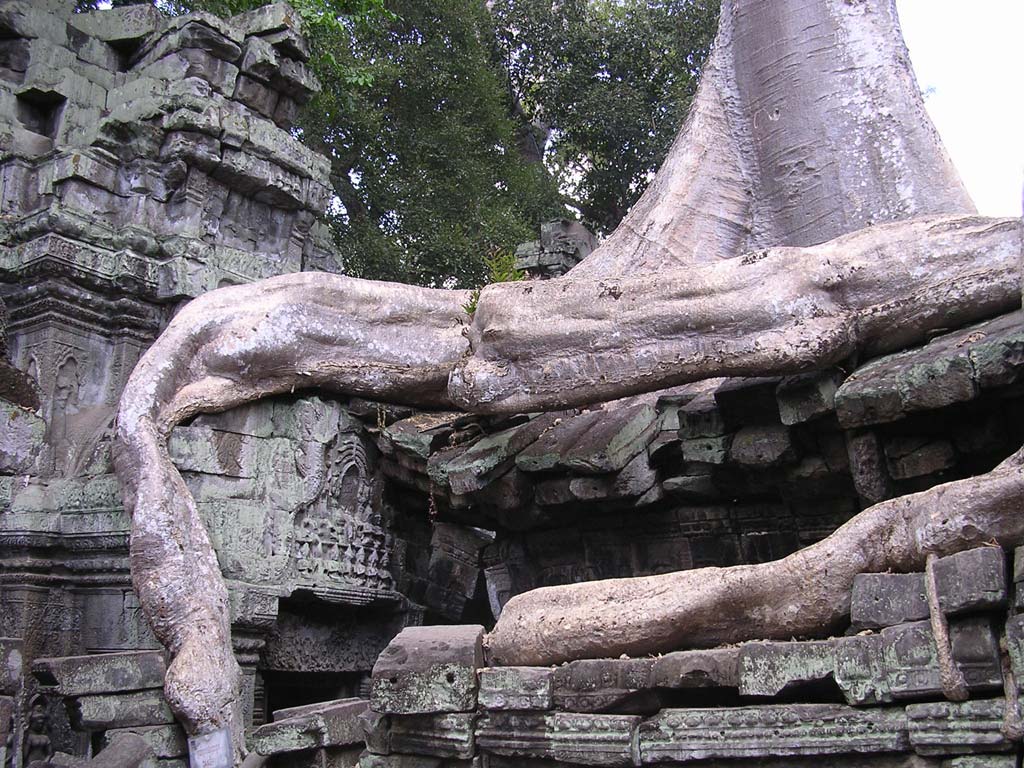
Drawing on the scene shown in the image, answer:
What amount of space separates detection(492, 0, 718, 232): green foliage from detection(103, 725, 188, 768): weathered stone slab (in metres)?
12.4

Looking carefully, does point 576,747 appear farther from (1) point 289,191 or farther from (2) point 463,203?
(2) point 463,203

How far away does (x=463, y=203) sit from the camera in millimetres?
14656

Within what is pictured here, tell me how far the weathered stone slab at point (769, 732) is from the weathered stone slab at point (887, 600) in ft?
0.84

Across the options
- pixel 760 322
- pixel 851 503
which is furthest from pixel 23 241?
pixel 851 503

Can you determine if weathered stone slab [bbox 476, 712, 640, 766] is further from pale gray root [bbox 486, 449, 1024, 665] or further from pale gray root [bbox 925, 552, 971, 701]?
pale gray root [bbox 925, 552, 971, 701]

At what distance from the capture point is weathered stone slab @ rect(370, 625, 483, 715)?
3.70 m

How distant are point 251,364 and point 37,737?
2226 millimetres

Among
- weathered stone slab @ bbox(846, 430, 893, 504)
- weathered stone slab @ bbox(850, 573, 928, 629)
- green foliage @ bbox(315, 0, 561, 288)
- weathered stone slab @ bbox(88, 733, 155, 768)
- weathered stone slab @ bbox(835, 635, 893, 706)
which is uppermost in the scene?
green foliage @ bbox(315, 0, 561, 288)

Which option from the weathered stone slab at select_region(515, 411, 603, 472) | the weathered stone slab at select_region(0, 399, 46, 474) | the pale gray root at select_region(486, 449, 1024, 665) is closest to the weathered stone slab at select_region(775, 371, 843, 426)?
the weathered stone slab at select_region(515, 411, 603, 472)

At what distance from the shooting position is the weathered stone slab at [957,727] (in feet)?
8.79

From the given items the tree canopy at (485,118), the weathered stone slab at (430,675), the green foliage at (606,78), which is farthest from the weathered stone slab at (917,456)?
the green foliage at (606,78)

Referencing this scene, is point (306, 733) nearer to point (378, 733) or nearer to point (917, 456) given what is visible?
point (378, 733)

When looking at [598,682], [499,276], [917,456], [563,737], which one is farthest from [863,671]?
[499,276]

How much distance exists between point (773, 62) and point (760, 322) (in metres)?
2.70
